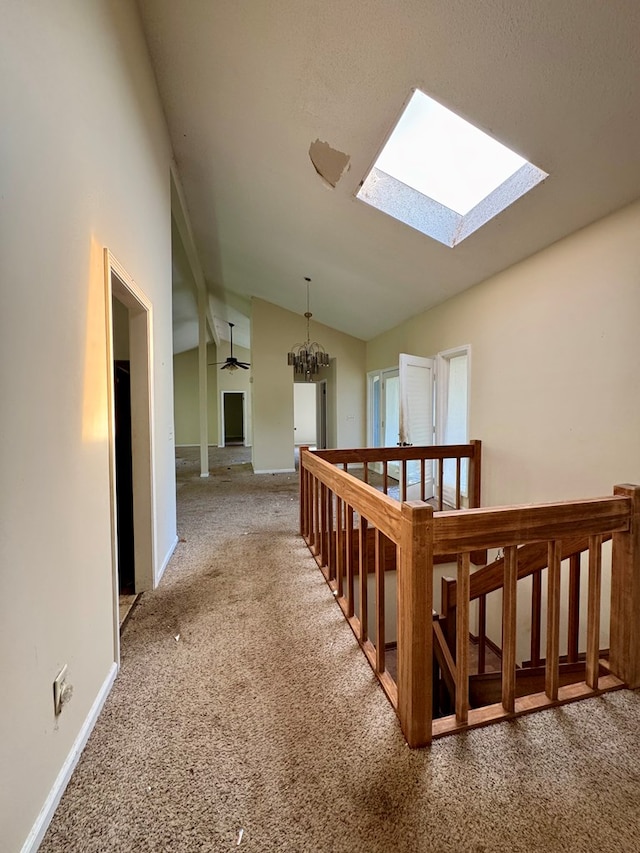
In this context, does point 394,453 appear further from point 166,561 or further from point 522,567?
point 166,561

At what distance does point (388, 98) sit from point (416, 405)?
2.94m

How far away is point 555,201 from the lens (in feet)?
7.98

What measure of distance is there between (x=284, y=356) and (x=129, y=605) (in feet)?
17.6

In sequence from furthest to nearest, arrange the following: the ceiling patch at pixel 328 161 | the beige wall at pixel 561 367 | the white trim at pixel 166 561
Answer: the ceiling patch at pixel 328 161 < the white trim at pixel 166 561 < the beige wall at pixel 561 367

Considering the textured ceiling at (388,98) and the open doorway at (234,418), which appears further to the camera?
the open doorway at (234,418)

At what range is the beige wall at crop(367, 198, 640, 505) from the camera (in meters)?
2.36

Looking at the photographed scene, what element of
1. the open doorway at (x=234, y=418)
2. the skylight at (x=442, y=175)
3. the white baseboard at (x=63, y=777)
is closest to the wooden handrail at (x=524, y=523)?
the white baseboard at (x=63, y=777)

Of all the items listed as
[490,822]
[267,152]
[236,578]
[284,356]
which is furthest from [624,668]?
[284,356]

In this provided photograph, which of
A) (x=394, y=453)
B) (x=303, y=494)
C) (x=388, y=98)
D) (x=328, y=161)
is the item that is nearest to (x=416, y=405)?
(x=394, y=453)

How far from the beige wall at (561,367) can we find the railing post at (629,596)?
1.03 metres

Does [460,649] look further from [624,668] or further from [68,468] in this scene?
[68,468]

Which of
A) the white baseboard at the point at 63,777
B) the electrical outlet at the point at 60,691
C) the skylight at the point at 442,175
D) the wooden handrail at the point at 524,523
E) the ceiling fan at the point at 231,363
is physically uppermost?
the skylight at the point at 442,175

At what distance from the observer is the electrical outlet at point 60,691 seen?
1.14 metres

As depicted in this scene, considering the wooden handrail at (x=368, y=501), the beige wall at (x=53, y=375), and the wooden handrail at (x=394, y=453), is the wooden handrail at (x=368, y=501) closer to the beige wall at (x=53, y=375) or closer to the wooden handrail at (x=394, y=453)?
the wooden handrail at (x=394, y=453)
